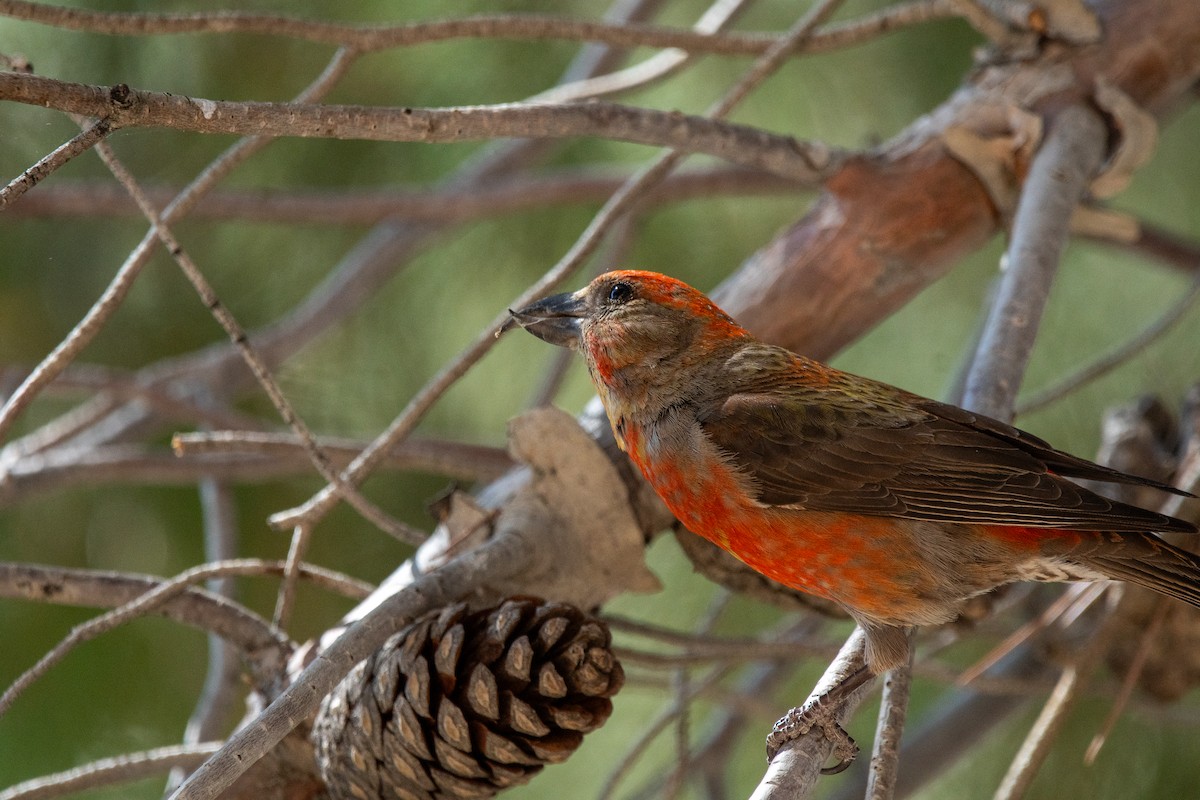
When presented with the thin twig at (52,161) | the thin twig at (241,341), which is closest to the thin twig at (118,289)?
the thin twig at (241,341)

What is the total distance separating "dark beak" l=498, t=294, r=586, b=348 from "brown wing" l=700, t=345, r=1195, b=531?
1.22ft

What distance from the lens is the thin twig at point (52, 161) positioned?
55.7 inches

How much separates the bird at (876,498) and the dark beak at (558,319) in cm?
14

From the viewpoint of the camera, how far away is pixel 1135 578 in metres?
2.24

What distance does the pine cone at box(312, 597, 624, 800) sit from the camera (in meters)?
1.93

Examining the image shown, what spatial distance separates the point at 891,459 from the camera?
232 cm

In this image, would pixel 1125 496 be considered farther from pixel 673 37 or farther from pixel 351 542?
pixel 351 542

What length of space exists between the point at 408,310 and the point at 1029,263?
2.59 m

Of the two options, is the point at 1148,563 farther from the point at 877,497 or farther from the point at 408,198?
the point at 408,198

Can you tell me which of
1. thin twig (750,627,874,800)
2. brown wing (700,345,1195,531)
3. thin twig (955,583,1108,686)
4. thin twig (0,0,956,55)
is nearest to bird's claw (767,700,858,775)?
thin twig (750,627,874,800)

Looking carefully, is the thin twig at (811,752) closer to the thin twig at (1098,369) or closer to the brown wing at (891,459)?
the brown wing at (891,459)

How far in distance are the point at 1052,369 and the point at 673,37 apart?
2.25 meters

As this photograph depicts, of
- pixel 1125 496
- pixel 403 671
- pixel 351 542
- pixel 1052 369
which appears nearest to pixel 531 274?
pixel 351 542

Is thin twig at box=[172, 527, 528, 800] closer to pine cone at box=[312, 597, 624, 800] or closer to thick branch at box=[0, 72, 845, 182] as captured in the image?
pine cone at box=[312, 597, 624, 800]
